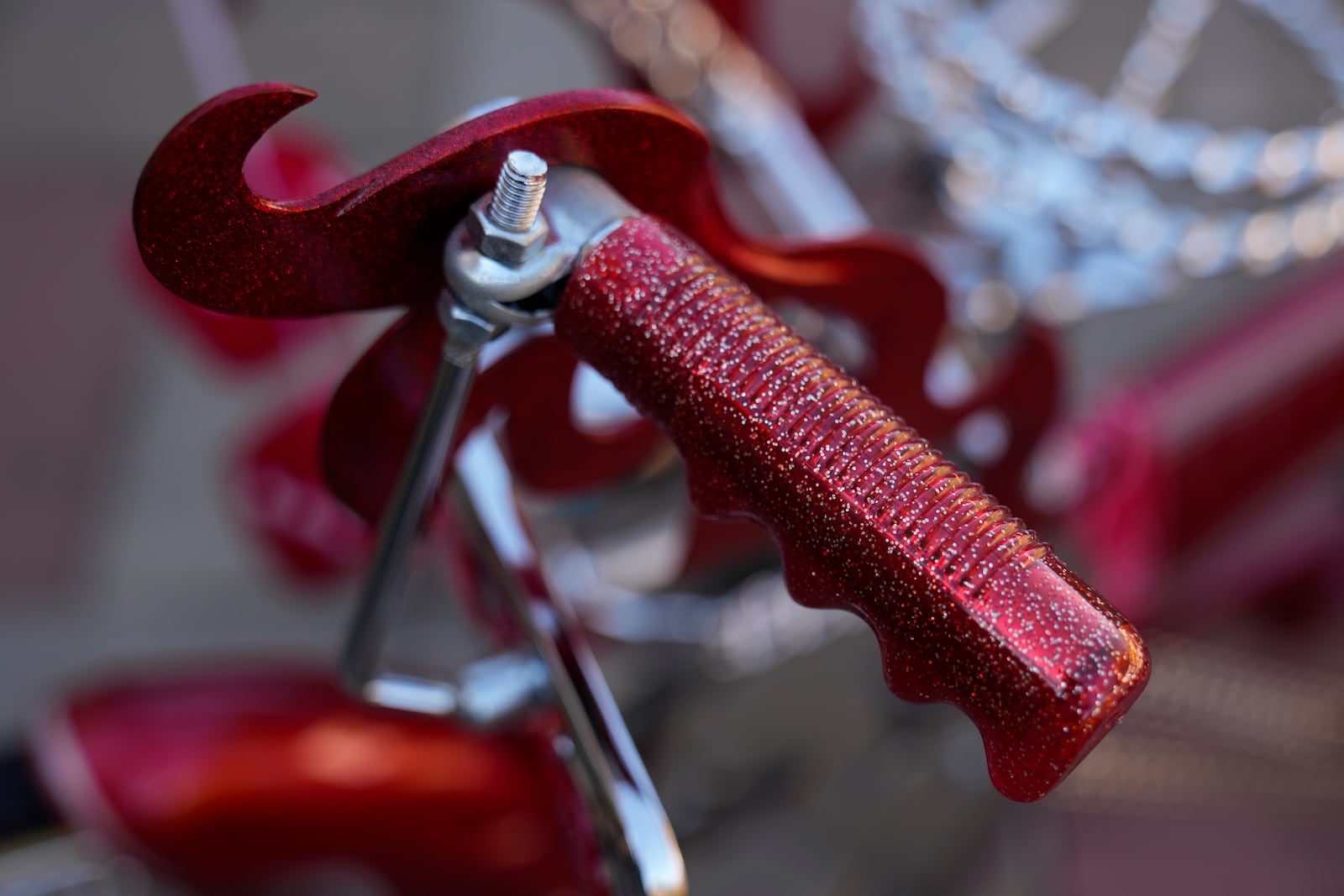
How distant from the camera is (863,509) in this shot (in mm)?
204

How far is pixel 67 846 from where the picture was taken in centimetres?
52

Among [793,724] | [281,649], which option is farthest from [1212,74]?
[281,649]

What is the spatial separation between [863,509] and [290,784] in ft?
1.23

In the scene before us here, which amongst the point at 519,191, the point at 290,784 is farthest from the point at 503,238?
the point at 290,784

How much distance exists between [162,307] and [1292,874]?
85 cm

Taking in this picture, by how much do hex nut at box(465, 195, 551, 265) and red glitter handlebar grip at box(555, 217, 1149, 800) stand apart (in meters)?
0.01

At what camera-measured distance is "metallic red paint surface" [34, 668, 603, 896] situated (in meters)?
0.49

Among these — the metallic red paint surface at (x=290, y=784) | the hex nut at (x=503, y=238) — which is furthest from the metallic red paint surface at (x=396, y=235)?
the metallic red paint surface at (x=290, y=784)

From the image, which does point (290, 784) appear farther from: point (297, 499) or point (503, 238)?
point (503, 238)

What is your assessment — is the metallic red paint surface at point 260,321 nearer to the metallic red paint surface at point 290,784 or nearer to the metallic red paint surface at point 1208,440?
the metallic red paint surface at point 290,784

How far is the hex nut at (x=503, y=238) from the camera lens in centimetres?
23

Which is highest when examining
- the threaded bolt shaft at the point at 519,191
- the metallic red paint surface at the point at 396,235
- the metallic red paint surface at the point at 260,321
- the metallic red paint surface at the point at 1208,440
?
the threaded bolt shaft at the point at 519,191

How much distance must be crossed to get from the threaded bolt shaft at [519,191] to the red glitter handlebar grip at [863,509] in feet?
0.05

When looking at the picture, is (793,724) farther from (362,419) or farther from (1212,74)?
(1212,74)
